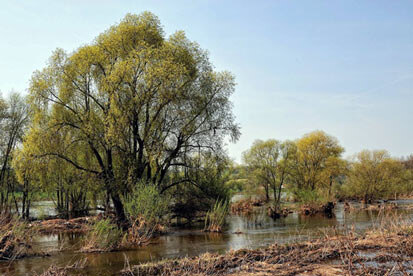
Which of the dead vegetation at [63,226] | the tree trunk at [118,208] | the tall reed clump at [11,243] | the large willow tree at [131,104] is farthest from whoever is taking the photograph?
the dead vegetation at [63,226]

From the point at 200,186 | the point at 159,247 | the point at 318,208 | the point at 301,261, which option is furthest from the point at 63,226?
the point at 318,208

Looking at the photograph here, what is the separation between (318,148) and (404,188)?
1209cm

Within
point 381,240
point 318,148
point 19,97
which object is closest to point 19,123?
point 19,97

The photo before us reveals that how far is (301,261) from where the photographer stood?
40.2 ft

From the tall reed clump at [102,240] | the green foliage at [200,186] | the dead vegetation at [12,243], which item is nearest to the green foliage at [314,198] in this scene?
the green foliage at [200,186]

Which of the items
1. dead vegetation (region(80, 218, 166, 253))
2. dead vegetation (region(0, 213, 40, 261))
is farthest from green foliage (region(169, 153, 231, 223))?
dead vegetation (region(0, 213, 40, 261))

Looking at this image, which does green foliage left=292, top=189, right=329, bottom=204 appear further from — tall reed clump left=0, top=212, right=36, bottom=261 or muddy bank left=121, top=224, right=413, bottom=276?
tall reed clump left=0, top=212, right=36, bottom=261

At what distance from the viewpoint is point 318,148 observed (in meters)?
52.6

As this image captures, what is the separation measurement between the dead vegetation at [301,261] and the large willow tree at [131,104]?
455 inches

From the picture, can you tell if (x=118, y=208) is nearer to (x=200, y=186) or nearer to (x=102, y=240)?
(x=200, y=186)

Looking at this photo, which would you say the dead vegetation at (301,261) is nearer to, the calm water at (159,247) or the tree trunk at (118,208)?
the calm water at (159,247)

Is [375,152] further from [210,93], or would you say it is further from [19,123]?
[19,123]

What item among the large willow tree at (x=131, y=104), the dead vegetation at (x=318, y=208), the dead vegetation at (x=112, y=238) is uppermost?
the large willow tree at (x=131, y=104)

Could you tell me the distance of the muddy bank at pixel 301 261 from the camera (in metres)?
11.2
